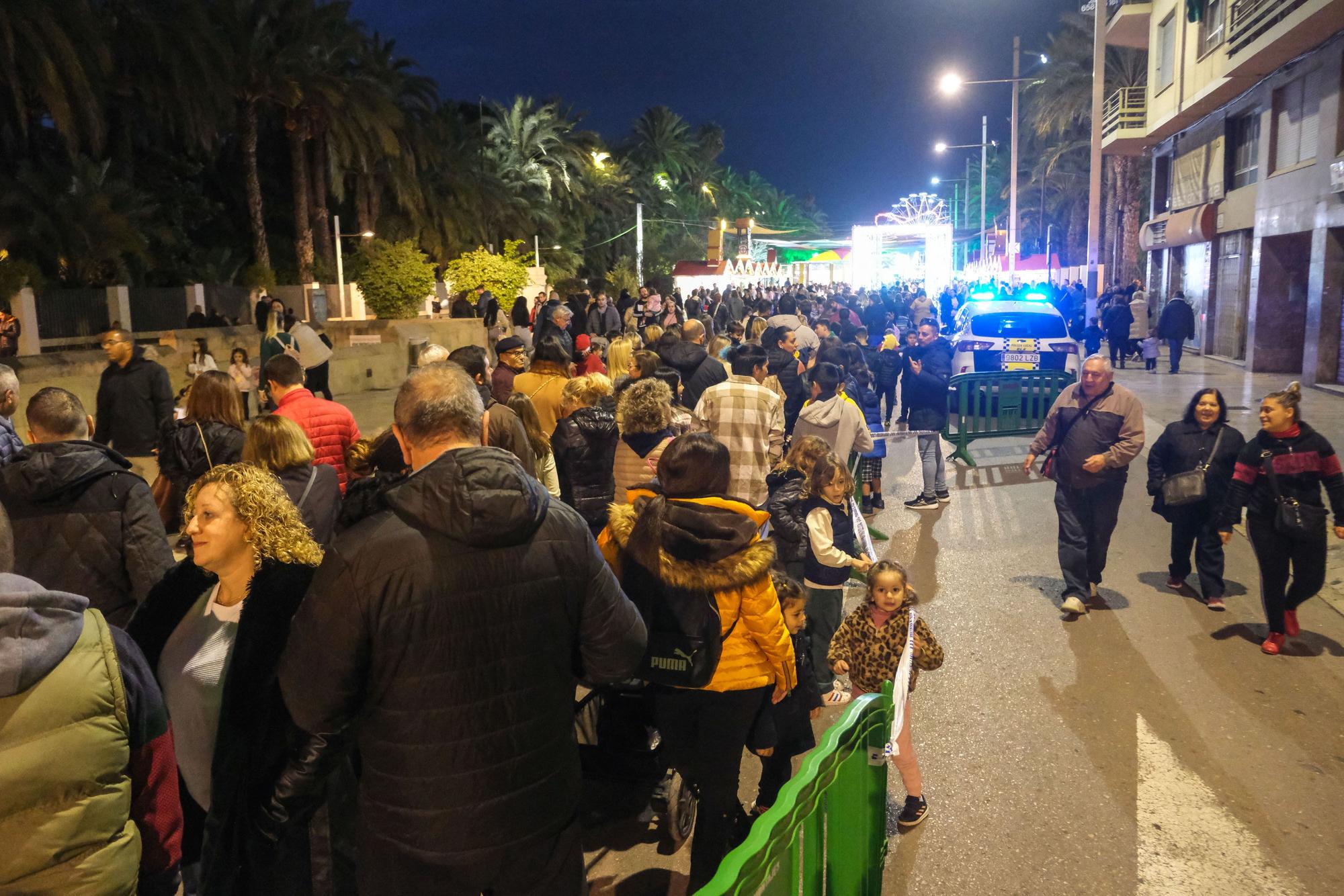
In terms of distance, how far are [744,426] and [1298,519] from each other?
3.46m

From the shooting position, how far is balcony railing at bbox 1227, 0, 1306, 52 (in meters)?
17.1

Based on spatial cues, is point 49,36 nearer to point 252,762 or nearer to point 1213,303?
point 252,762

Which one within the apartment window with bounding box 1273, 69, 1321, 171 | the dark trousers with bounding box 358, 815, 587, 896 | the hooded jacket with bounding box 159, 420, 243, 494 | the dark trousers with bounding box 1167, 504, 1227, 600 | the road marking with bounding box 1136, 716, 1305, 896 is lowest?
the road marking with bounding box 1136, 716, 1305, 896

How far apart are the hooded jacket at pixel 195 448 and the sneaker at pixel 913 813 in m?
3.85

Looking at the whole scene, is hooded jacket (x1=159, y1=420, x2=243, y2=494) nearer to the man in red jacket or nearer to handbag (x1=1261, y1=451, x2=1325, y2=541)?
the man in red jacket

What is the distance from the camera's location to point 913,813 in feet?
14.9

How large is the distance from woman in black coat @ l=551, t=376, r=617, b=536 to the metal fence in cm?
1824

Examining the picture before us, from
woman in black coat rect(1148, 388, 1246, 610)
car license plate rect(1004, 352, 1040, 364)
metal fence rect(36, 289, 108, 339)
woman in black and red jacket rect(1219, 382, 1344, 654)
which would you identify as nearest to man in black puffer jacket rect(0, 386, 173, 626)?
woman in black and red jacket rect(1219, 382, 1344, 654)

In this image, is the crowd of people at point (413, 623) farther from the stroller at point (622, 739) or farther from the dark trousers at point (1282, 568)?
the stroller at point (622, 739)

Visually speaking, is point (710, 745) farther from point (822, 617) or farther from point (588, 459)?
point (588, 459)

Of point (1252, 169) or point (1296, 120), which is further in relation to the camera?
point (1252, 169)

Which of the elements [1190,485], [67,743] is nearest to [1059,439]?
[1190,485]

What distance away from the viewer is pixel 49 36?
2194cm

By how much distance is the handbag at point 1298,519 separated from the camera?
625cm
